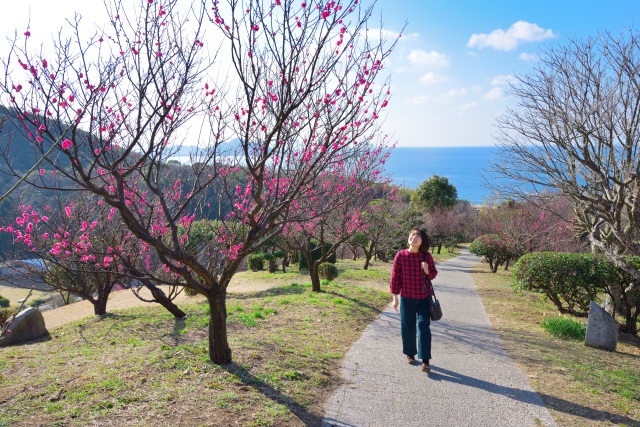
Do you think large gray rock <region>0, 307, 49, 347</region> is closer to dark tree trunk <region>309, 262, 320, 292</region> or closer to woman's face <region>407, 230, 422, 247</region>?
dark tree trunk <region>309, 262, 320, 292</region>

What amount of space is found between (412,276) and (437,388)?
1.18 m

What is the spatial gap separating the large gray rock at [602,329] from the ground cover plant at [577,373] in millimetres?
153

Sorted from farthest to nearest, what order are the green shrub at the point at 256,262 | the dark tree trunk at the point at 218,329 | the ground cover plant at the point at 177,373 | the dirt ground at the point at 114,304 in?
the green shrub at the point at 256,262 < the dirt ground at the point at 114,304 < the dark tree trunk at the point at 218,329 < the ground cover plant at the point at 177,373

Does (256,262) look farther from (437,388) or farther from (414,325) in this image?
(437,388)

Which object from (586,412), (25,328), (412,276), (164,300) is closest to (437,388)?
(412,276)

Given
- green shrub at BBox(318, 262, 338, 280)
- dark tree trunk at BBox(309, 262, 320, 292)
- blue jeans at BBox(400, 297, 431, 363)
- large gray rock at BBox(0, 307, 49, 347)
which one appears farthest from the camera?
green shrub at BBox(318, 262, 338, 280)

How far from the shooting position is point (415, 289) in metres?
4.88

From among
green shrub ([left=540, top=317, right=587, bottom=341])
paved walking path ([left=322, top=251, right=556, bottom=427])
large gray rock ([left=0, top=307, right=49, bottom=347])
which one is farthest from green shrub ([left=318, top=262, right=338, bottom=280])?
large gray rock ([left=0, top=307, right=49, bottom=347])

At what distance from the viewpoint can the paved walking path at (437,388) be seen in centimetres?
376

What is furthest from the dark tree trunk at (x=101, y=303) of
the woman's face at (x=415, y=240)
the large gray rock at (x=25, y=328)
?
the woman's face at (x=415, y=240)

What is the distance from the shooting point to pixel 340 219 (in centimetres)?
1194

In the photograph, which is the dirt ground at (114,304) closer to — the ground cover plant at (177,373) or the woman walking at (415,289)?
the ground cover plant at (177,373)

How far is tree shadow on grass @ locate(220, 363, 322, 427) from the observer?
3.68 meters

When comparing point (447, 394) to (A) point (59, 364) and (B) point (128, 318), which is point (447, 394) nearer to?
(A) point (59, 364)
